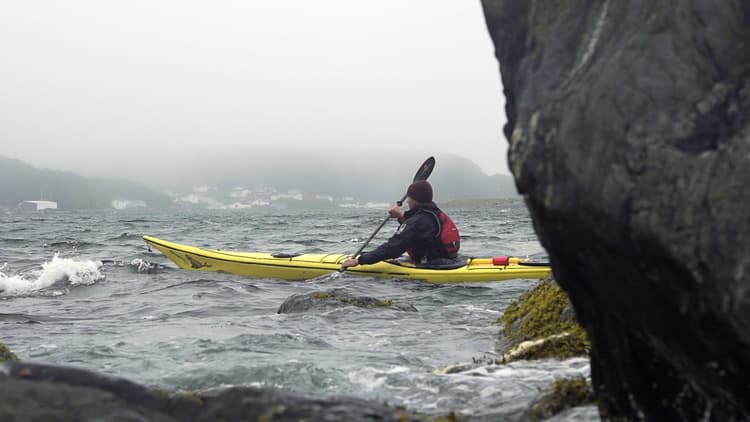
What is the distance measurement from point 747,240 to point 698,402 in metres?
0.79

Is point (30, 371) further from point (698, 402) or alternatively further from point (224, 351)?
point (224, 351)

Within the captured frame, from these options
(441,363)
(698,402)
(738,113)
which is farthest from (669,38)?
(441,363)

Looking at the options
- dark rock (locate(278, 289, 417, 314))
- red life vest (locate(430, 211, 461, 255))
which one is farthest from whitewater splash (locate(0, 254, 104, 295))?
red life vest (locate(430, 211, 461, 255))

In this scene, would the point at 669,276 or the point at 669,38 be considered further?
the point at 669,38

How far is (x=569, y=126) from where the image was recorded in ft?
A: 6.75

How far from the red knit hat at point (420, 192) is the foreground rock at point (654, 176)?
27.9 ft

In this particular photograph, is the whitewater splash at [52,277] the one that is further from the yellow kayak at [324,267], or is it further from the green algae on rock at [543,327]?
the green algae on rock at [543,327]

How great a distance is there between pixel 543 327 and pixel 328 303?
3313mm

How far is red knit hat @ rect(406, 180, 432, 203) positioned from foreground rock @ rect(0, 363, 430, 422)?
8.37m

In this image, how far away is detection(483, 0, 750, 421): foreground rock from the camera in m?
1.79

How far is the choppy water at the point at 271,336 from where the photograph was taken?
14.3 feet

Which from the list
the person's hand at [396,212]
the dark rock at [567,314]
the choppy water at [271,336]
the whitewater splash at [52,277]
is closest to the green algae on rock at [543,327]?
the dark rock at [567,314]

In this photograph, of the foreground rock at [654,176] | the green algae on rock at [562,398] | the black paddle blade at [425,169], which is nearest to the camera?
the foreground rock at [654,176]

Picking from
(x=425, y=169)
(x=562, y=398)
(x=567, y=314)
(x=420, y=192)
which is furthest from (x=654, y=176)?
(x=425, y=169)
